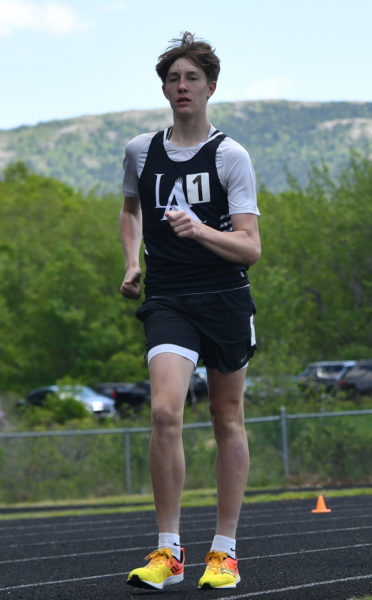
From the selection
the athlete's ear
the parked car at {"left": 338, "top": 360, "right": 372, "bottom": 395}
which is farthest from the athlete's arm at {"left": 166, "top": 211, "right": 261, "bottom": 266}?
the parked car at {"left": 338, "top": 360, "right": 372, "bottom": 395}

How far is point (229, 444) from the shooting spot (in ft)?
18.1

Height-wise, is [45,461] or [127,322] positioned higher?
[127,322]

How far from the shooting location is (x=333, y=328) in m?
54.0

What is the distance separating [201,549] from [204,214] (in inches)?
134

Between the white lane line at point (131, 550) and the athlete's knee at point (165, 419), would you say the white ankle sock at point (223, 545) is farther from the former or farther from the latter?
the white lane line at point (131, 550)

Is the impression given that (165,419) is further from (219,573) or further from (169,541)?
(219,573)

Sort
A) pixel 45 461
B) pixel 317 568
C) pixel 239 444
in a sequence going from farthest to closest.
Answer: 1. pixel 45 461
2. pixel 317 568
3. pixel 239 444

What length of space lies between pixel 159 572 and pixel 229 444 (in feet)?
2.44

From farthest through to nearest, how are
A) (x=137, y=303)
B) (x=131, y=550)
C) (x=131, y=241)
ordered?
(x=137, y=303), (x=131, y=550), (x=131, y=241)

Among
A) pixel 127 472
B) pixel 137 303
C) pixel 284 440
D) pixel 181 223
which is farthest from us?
pixel 137 303

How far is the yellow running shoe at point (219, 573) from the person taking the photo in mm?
5211

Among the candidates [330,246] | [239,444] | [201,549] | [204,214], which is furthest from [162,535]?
[330,246]

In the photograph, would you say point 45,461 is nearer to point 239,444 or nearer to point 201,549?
point 201,549

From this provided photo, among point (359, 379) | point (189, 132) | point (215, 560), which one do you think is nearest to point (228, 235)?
point (189, 132)
